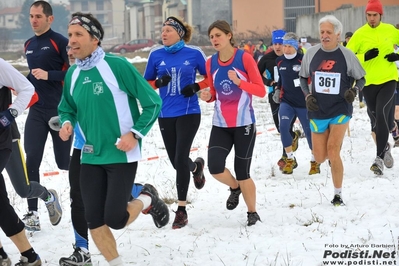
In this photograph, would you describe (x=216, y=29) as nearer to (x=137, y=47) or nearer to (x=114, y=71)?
(x=114, y=71)

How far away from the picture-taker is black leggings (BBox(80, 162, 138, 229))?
5.00m

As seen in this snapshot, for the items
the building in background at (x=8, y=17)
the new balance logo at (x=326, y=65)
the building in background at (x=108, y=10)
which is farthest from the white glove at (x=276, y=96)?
the building in background at (x=8, y=17)

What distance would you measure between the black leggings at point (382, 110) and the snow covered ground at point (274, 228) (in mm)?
470

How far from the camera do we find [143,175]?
34.0ft

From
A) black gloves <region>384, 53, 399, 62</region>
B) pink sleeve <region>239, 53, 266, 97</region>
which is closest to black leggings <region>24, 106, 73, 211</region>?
pink sleeve <region>239, 53, 266, 97</region>

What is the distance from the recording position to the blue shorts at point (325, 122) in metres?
7.25

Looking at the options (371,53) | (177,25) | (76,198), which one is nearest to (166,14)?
(371,53)

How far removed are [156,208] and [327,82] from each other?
256 cm

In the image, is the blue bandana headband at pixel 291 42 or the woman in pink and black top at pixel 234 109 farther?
the blue bandana headband at pixel 291 42

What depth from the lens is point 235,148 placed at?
6.84 metres

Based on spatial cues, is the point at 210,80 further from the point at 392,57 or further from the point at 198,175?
the point at 392,57

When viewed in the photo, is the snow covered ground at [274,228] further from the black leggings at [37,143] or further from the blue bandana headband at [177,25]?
the blue bandana headband at [177,25]

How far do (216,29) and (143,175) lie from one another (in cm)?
412

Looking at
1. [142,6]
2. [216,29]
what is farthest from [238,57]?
[142,6]
